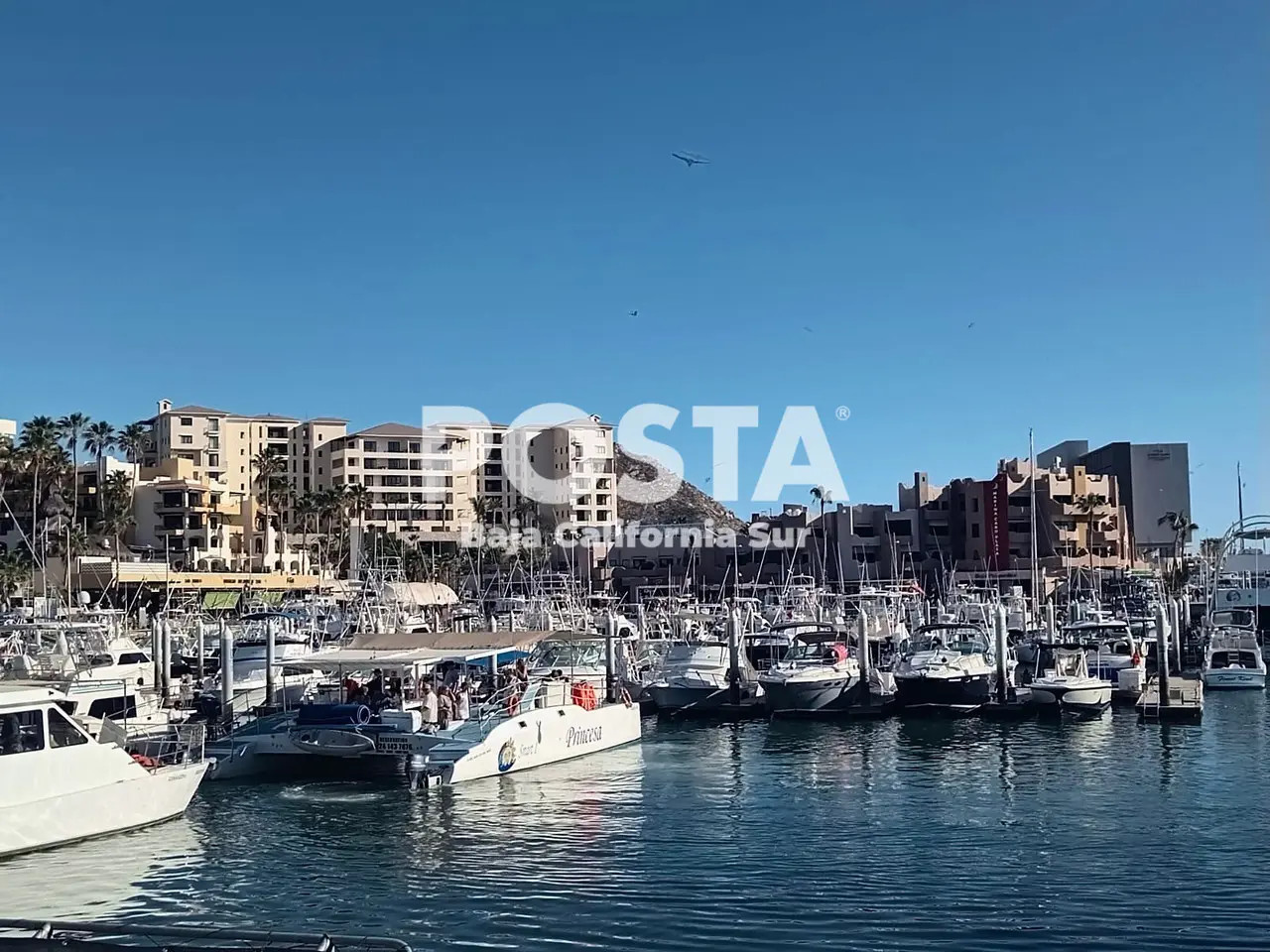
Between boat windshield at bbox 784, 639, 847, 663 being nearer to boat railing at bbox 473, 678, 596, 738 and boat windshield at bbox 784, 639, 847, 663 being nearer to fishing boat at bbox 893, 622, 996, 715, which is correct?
fishing boat at bbox 893, 622, 996, 715

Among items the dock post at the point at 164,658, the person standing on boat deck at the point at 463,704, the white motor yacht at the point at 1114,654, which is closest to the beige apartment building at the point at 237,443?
the dock post at the point at 164,658

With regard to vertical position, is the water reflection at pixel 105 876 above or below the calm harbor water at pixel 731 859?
above

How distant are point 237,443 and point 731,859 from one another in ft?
397

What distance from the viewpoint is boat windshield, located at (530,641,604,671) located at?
1812 inches

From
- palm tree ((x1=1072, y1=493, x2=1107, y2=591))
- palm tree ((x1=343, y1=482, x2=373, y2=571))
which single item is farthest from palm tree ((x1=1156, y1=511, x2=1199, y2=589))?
palm tree ((x1=343, y1=482, x2=373, y2=571))

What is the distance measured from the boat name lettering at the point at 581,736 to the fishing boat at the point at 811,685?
10828 millimetres

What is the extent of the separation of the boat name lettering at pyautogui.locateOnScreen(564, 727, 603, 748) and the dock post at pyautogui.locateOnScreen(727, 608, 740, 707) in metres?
11.9

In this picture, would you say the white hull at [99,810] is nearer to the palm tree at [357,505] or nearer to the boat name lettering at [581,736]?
the boat name lettering at [581,736]

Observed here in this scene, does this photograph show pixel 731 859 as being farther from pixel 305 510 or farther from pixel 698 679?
pixel 305 510

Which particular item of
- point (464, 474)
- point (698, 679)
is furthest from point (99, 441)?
point (698, 679)

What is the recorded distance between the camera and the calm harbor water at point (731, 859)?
1844cm

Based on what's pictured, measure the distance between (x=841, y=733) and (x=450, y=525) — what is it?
103 metres

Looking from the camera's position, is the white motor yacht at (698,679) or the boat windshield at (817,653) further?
the boat windshield at (817,653)

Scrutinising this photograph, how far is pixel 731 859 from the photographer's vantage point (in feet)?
73.9
